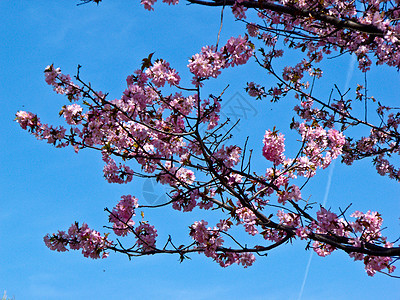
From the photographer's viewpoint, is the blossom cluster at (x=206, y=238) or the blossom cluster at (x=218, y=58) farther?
the blossom cluster at (x=206, y=238)

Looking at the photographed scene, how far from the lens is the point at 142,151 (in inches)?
206

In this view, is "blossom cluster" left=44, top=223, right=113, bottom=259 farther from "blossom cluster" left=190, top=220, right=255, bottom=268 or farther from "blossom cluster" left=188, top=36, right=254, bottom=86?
"blossom cluster" left=188, top=36, right=254, bottom=86

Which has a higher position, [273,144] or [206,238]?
[273,144]

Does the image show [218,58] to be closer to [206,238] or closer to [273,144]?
[273,144]

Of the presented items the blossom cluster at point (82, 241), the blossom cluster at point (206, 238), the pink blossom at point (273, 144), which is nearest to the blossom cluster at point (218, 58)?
the pink blossom at point (273, 144)

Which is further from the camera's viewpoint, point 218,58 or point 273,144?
point 273,144

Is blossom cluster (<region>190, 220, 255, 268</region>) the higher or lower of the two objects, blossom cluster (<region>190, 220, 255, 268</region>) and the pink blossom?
the lower

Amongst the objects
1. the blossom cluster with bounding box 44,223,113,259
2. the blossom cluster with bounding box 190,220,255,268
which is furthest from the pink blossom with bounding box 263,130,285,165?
the blossom cluster with bounding box 44,223,113,259

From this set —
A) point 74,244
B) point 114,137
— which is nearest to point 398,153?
point 114,137

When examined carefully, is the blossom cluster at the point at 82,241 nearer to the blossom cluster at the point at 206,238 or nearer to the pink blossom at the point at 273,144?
the blossom cluster at the point at 206,238

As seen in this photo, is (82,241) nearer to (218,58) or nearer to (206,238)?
(206,238)

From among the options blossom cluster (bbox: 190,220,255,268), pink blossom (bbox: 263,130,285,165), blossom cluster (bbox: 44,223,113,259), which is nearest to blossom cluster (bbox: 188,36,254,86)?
pink blossom (bbox: 263,130,285,165)

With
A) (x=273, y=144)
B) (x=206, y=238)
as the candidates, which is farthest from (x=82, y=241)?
(x=273, y=144)

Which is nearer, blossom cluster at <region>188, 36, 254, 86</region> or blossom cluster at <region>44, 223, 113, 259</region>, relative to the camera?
blossom cluster at <region>188, 36, 254, 86</region>
